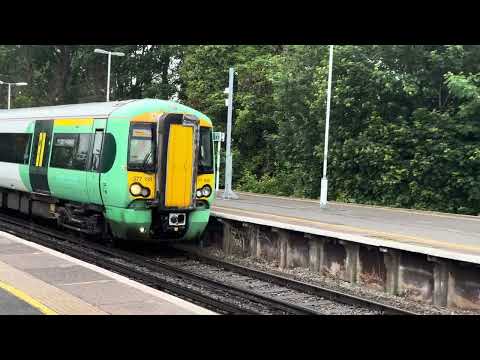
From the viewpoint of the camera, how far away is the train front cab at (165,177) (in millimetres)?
12219

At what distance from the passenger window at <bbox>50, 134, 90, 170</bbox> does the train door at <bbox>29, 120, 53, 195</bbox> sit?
1.44 feet

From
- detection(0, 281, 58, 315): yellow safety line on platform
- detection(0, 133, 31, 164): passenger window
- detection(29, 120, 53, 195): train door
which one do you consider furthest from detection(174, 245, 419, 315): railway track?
detection(0, 133, 31, 164): passenger window

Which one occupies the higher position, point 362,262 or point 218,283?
point 362,262

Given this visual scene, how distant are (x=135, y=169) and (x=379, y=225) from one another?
6.35 m

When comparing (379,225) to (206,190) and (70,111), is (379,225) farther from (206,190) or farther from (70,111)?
(70,111)

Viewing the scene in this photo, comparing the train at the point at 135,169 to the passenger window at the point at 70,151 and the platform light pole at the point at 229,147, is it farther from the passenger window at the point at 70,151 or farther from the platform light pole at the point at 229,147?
the platform light pole at the point at 229,147

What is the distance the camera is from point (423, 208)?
2133 centimetres

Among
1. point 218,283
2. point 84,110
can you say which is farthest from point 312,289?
point 84,110

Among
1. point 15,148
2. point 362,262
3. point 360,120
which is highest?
point 360,120

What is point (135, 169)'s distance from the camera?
12.2 meters

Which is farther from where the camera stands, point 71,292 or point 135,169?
point 135,169

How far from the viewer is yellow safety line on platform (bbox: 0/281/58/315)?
21.1ft

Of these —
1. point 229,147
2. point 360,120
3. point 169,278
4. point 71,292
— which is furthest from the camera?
point 360,120

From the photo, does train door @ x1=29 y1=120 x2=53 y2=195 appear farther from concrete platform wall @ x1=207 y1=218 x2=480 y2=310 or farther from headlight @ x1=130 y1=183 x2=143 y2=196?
concrete platform wall @ x1=207 y1=218 x2=480 y2=310
